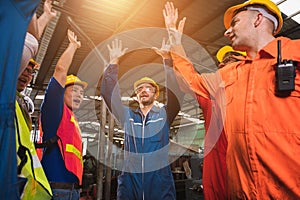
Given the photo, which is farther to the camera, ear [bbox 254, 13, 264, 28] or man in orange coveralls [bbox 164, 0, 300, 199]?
ear [bbox 254, 13, 264, 28]

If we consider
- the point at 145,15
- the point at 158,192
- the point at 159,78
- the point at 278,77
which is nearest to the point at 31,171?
the point at 278,77

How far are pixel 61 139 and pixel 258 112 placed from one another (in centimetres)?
173

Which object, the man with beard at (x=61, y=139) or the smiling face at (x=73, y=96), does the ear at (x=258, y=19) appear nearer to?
the man with beard at (x=61, y=139)

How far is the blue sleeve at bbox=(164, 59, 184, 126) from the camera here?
2287 millimetres

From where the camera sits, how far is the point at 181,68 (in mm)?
1993

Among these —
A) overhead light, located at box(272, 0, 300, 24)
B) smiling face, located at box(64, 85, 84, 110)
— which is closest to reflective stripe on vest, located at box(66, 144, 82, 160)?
smiling face, located at box(64, 85, 84, 110)

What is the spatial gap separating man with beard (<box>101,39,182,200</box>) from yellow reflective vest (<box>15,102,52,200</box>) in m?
1.59

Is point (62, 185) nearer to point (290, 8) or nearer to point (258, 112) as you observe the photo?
point (258, 112)

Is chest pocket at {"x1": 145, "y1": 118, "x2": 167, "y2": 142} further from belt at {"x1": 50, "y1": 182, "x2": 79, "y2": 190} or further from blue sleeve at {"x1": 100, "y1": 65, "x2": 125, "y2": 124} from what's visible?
belt at {"x1": 50, "y1": 182, "x2": 79, "y2": 190}

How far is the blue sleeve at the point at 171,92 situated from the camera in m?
2.29

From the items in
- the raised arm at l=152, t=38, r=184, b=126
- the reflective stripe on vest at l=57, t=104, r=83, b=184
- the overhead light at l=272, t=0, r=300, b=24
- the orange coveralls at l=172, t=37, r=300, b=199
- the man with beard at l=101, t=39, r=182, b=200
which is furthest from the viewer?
the overhead light at l=272, t=0, r=300, b=24

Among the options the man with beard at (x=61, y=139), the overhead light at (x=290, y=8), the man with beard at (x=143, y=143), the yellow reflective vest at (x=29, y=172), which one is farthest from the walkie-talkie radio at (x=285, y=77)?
the overhead light at (x=290, y=8)

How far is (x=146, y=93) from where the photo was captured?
140 inches

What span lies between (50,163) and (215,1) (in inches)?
131
